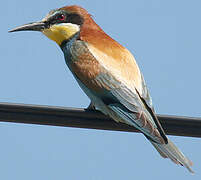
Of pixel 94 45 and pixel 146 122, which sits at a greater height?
pixel 94 45

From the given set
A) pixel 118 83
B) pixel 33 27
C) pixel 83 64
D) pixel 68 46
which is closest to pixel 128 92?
pixel 118 83

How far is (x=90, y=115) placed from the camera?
2426 millimetres

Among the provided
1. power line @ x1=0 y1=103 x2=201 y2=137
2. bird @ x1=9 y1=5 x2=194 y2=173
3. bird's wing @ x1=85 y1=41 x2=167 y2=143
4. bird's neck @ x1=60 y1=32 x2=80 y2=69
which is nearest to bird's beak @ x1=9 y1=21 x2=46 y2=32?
bird @ x1=9 y1=5 x2=194 y2=173

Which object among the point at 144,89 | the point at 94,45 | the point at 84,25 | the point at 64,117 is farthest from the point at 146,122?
the point at 84,25

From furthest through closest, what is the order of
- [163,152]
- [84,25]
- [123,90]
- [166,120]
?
[84,25]
[123,90]
[163,152]
[166,120]

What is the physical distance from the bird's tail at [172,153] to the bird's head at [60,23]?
1.41 m

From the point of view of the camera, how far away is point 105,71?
10.9ft

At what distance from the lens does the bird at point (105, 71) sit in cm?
288

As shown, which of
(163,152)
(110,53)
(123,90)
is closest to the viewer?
(163,152)

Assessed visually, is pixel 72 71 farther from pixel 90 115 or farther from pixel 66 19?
pixel 90 115

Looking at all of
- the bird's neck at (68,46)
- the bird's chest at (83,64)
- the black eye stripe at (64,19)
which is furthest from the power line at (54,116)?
the black eye stripe at (64,19)

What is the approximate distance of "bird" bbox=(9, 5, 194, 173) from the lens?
9.46 feet

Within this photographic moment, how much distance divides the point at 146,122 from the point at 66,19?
1410 millimetres

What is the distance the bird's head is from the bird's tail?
4.62 ft
